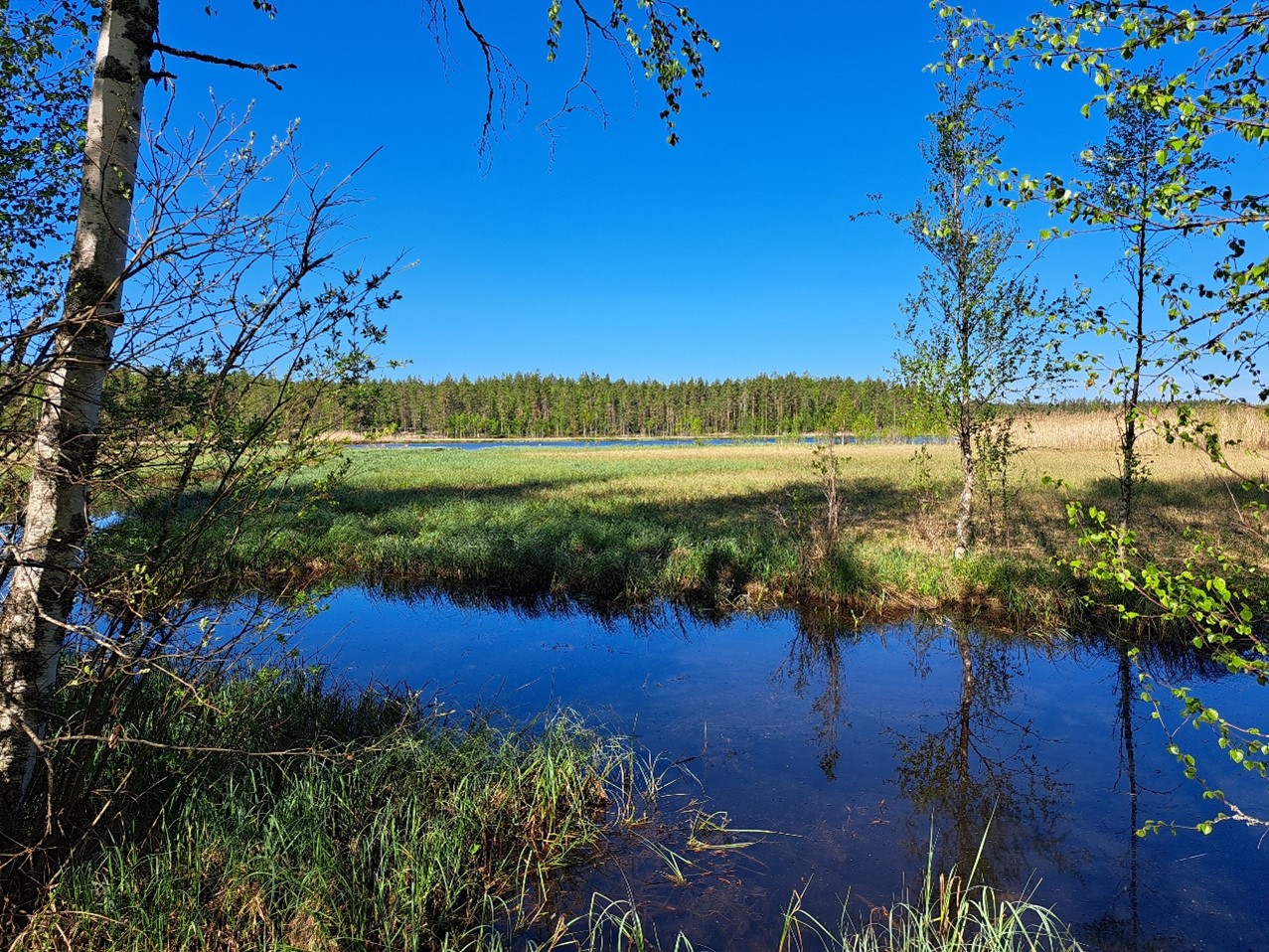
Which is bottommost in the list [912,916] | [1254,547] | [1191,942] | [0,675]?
[1191,942]

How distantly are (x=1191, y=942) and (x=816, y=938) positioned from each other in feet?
8.07

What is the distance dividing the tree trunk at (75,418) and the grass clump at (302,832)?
17.3 inches

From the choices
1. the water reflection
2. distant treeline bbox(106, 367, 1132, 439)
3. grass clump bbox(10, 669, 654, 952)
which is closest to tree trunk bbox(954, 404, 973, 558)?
the water reflection

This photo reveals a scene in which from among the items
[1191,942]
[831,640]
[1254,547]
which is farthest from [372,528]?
[1254,547]

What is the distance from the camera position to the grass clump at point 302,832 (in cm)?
357

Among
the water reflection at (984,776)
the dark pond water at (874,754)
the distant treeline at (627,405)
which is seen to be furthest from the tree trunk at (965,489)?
the distant treeline at (627,405)

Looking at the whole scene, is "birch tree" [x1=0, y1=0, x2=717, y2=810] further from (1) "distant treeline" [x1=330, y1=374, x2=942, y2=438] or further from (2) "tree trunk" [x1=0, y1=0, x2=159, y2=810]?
(1) "distant treeline" [x1=330, y1=374, x2=942, y2=438]

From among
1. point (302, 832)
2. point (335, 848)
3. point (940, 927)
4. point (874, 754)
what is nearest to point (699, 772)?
point (874, 754)

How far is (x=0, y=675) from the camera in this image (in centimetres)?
305

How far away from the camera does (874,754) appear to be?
6816mm

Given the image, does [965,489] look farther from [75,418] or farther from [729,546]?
[75,418]

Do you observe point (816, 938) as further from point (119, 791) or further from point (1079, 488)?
point (1079, 488)

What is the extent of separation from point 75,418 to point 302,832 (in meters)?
2.89

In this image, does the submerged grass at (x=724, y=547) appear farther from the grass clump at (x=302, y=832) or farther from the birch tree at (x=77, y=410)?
the birch tree at (x=77, y=410)
